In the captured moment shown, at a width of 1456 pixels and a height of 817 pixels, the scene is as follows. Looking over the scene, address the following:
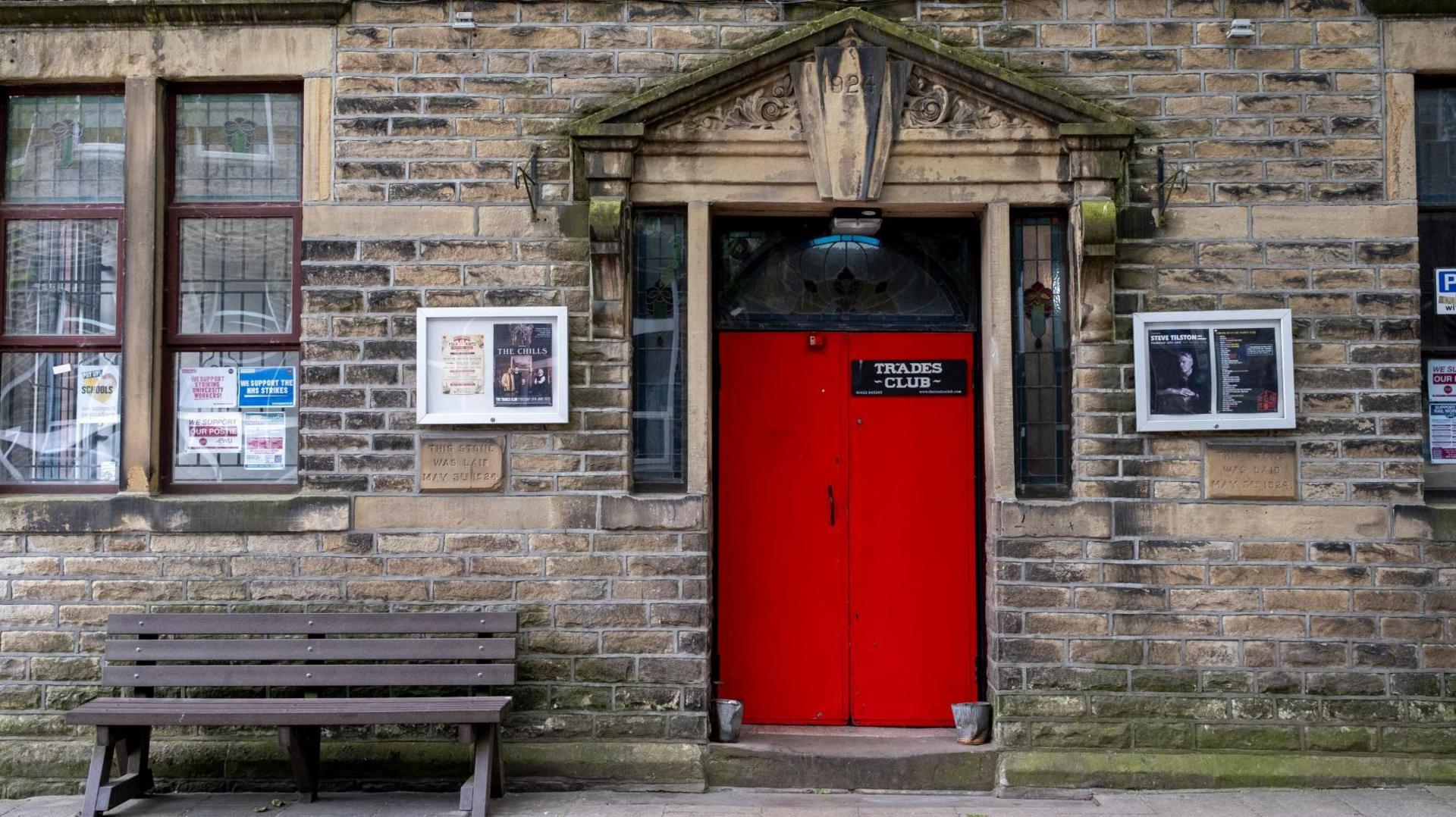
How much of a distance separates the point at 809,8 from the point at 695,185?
1116 millimetres

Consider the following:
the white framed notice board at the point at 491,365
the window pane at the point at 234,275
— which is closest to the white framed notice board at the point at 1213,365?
the white framed notice board at the point at 491,365

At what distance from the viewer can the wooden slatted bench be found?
5.22m

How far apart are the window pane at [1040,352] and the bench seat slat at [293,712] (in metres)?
2.93

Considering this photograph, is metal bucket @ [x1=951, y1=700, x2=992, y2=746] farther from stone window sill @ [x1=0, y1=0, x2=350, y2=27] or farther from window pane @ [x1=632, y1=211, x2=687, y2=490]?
stone window sill @ [x1=0, y1=0, x2=350, y2=27]

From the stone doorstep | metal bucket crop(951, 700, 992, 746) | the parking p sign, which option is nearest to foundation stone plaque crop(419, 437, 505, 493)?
the stone doorstep

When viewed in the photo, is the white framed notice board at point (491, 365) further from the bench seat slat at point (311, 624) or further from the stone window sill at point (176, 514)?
the bench seat slat at point (311, 624)

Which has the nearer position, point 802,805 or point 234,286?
point 802,805

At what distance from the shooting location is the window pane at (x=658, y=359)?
5.94 metres

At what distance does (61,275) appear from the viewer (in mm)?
6141

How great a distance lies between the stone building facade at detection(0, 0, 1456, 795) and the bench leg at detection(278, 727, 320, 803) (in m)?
0.29

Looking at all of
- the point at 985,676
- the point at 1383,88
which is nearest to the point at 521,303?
the point at 985,676

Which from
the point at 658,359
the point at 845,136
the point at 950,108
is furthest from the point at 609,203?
the point at 950,108

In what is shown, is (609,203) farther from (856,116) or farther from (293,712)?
(293,712)

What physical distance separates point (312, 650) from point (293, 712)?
1.49 feet
